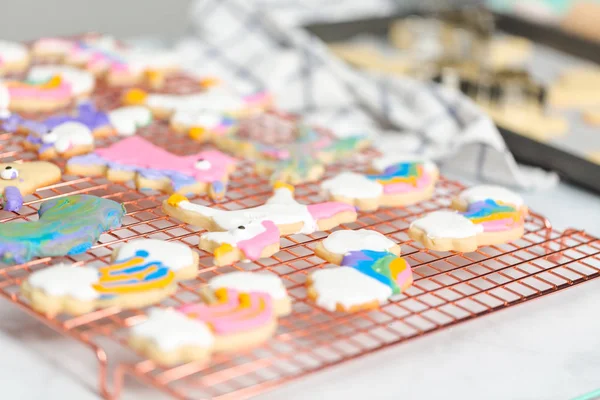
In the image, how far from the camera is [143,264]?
0.93m

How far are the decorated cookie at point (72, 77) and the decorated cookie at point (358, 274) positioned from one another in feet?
1.78

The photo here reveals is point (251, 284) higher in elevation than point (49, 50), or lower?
lower

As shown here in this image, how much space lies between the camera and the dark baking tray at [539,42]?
130 cm

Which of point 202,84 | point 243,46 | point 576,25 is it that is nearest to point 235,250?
point 202,84

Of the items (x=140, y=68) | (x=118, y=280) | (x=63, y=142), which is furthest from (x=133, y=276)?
(x=140, y=68)

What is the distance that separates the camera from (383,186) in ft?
3.80

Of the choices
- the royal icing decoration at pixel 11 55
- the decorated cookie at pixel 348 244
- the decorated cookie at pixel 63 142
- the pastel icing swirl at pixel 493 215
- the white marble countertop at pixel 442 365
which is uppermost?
the royal icing decoration at pixel 11 55

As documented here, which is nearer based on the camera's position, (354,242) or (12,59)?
(354,242)

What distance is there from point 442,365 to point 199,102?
628 millimetres

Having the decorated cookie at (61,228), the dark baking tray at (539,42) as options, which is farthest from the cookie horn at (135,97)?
the dark baking tray at (539,42)

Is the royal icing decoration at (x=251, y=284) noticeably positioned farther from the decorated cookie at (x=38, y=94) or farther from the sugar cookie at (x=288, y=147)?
the decorated cookie at (x=38, y=94)

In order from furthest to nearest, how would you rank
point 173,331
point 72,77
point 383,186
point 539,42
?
point 539,42 → point 72,77 → point 383,186 → point 173,331

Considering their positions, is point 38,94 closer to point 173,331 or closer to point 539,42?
point 173,331

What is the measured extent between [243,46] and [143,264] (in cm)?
80
